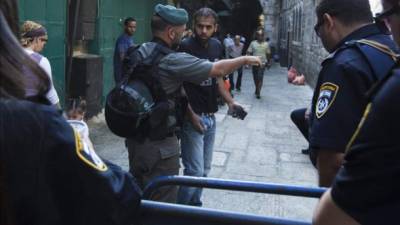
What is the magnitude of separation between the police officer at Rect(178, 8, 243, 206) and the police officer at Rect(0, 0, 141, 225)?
2889 mm

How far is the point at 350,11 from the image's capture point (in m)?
2.38

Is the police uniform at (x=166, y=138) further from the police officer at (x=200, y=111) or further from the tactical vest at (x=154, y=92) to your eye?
the police officer at (x=200, y=111)

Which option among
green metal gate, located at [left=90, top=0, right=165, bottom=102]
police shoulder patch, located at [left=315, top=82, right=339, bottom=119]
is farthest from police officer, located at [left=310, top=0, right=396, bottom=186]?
green metal gate, located at [left=90, top=0, right=165, bottom=102]

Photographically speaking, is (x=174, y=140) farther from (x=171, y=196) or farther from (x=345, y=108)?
(x=345, y=108)

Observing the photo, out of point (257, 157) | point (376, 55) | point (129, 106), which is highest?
point (376, 55)

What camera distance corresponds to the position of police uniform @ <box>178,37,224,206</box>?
429cm

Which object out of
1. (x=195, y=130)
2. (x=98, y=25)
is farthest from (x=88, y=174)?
(x=98, y=25)

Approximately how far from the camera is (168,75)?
3381 millimetres

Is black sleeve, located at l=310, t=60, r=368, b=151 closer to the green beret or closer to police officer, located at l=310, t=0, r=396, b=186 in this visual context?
police officer, located at l=310, t=0, r=396, b=186

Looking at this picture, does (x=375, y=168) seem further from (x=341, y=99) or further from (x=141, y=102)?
(x=141, y=102)

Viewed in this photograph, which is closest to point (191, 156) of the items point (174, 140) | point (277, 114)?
point (174, 140)

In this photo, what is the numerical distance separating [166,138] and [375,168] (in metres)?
2.40

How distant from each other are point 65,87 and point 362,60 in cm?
647

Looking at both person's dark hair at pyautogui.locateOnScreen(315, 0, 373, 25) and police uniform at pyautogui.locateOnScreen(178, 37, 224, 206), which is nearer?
person's dark hair at pyautogui.locateOnScreen(315, 0, 373, 25)
